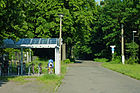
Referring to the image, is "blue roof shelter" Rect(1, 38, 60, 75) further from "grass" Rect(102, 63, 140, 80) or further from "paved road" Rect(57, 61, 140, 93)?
"grass" Rect(102, 63, 140, 80)

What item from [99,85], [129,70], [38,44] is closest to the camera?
[99,85]

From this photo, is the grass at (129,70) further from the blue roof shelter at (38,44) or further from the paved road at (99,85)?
the blue roof shelter at (38,44)

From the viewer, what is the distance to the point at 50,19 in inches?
1378

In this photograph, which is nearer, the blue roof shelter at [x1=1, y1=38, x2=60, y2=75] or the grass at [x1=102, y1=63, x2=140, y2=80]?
the grass at [x1=102, y1=63, x2=140, y2=80]

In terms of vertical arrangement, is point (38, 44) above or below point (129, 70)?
above

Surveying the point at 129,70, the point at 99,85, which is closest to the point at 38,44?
the point at 99,85

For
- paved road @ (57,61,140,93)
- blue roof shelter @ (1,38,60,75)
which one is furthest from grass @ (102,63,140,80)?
blue roof shelter @ (1,38,60,75)

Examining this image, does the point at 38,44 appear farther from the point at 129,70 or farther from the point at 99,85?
the point at 129,70

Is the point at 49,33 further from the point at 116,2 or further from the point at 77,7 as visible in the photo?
the point at 116,2

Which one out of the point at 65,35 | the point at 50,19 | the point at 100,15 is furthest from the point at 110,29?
the point at 50,19

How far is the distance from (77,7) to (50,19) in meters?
4.68

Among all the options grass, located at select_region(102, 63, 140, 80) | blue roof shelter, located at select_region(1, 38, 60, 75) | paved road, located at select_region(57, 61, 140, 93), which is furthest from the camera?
blue roof shelter, located at select_region(1, 38, 60, 75)

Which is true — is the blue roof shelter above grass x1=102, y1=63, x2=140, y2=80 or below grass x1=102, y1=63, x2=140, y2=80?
above

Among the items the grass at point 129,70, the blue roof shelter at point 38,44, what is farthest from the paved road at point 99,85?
the blue roof shelter at point 38,44
